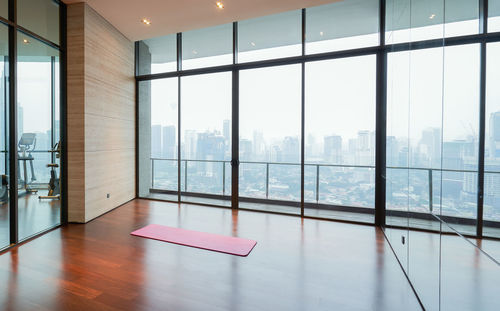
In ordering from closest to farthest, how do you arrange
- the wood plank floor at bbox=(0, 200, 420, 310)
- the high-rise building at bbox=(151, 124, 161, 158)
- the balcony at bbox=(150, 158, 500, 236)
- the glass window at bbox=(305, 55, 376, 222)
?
the balcony at bbox=(150, 158, 500, 236)
the wood plank floor at bbox=(0, 200, 420, 310)
the glass window at bbox=(305, 55, 376, 222)
the high-rise building at bbox=(151, 124, 161, 158)

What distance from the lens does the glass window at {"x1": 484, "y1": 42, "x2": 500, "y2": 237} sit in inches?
38.6

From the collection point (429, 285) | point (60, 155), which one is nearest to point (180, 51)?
point (60, 155)

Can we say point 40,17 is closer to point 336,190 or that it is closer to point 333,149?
point 333,149

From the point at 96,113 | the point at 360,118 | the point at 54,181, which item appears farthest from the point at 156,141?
the point at 360,118

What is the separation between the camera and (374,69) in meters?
3.71

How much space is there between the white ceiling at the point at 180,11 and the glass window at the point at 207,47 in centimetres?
45

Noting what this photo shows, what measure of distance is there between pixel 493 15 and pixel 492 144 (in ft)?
1.79

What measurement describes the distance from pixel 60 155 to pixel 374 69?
5.21 metres

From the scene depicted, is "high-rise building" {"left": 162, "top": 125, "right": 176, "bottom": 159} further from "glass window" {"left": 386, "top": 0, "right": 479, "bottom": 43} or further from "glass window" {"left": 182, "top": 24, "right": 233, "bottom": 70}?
"glass window" {"left": 386, "top": 0, "right": 479, "bottom": 43}

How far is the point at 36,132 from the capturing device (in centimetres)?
322

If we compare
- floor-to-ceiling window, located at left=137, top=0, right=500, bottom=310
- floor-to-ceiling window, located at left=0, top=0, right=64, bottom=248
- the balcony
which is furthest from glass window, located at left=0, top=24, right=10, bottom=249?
the balcony

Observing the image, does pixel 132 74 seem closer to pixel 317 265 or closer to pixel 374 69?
pixel 374 69

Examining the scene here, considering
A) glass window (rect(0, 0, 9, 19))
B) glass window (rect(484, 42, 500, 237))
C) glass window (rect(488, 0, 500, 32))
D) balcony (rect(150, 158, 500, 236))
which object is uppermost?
glass window (rect(0, 0, 9, 19))

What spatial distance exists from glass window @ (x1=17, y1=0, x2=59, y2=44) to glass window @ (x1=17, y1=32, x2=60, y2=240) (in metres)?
0.16
